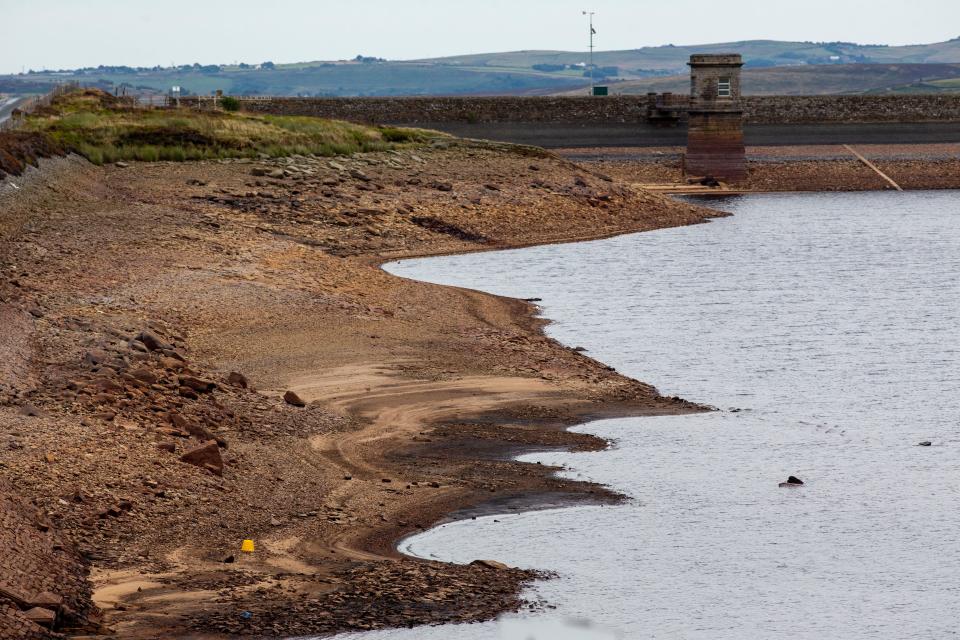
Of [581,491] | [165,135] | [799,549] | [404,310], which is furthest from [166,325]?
[165,135]

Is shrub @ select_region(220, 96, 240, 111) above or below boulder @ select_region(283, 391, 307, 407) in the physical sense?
above

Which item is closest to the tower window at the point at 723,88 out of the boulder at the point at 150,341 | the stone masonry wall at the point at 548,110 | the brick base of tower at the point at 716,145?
the brick base of tower at the point at 716,145

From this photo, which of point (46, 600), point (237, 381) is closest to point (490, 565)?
point (46, 600)

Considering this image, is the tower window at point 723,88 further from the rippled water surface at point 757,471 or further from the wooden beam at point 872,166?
the rippled water surface at point 757,471

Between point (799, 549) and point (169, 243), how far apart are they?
24354 mm

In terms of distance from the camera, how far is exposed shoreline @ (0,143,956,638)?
15.0 m

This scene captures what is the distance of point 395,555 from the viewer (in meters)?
16.4

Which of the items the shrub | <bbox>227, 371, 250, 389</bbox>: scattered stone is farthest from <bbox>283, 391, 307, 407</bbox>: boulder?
the shrub

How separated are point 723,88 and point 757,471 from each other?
66288 mm

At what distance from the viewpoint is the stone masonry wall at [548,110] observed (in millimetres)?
92562

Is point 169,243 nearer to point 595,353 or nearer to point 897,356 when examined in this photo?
point 595,353

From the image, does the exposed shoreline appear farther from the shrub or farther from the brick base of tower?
the brick base of tower

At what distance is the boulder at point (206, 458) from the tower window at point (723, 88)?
69546 mm

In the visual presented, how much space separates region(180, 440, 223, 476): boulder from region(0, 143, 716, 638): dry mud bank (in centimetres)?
3
